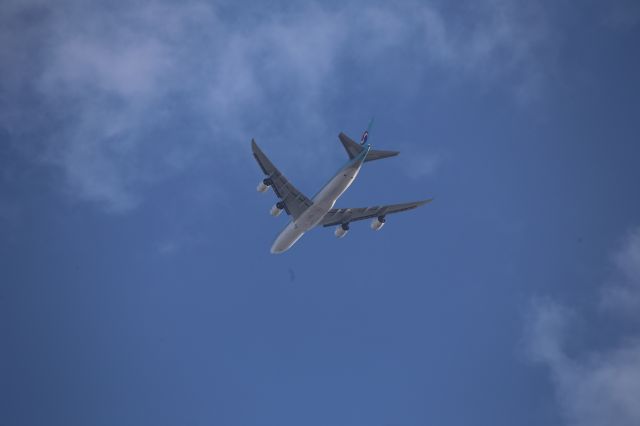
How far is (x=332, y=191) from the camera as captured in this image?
69250mm

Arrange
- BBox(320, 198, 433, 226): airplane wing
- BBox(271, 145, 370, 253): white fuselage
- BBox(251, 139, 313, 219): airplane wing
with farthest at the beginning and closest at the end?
BBox(320, 198, 433, 226): airplane wing, BBox(251, 139, 313, 219): airplane wing, BBox(271, 145, 370, 253): white fuselage

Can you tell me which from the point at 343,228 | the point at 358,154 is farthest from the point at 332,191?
the point at 343,228

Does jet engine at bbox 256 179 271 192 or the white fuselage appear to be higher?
jet engine at bbox 256 179 271 192

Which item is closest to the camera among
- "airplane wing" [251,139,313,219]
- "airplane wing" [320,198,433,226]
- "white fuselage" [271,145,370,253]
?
"white fuselage" [271,145,370,253]

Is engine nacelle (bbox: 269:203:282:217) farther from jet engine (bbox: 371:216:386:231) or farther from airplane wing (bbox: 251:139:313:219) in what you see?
jet engine (bbox: 371:216:386:231)

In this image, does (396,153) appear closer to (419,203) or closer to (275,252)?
(419,203)

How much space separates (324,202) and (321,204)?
0.34m

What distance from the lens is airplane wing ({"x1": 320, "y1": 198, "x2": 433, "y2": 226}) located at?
77125 mm

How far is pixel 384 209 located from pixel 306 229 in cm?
886

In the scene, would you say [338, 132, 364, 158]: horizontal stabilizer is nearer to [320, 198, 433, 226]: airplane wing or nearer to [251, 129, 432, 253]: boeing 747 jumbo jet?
[251, 129, 432, 253]: boeing 747 jumbo jet

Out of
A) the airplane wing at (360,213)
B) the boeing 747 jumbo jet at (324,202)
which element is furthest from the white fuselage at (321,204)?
the airplane wing at (360,213)

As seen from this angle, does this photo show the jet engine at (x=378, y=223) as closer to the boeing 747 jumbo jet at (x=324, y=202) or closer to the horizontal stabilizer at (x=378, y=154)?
the boeing 747 jumbo jet at (x=324, y=202)

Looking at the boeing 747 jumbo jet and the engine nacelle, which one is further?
the engine nacelle

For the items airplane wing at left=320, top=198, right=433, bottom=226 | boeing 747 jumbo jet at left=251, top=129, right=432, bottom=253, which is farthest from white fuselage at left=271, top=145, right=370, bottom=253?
airplane wing at left=320, top=198, right=433, bottom=226
